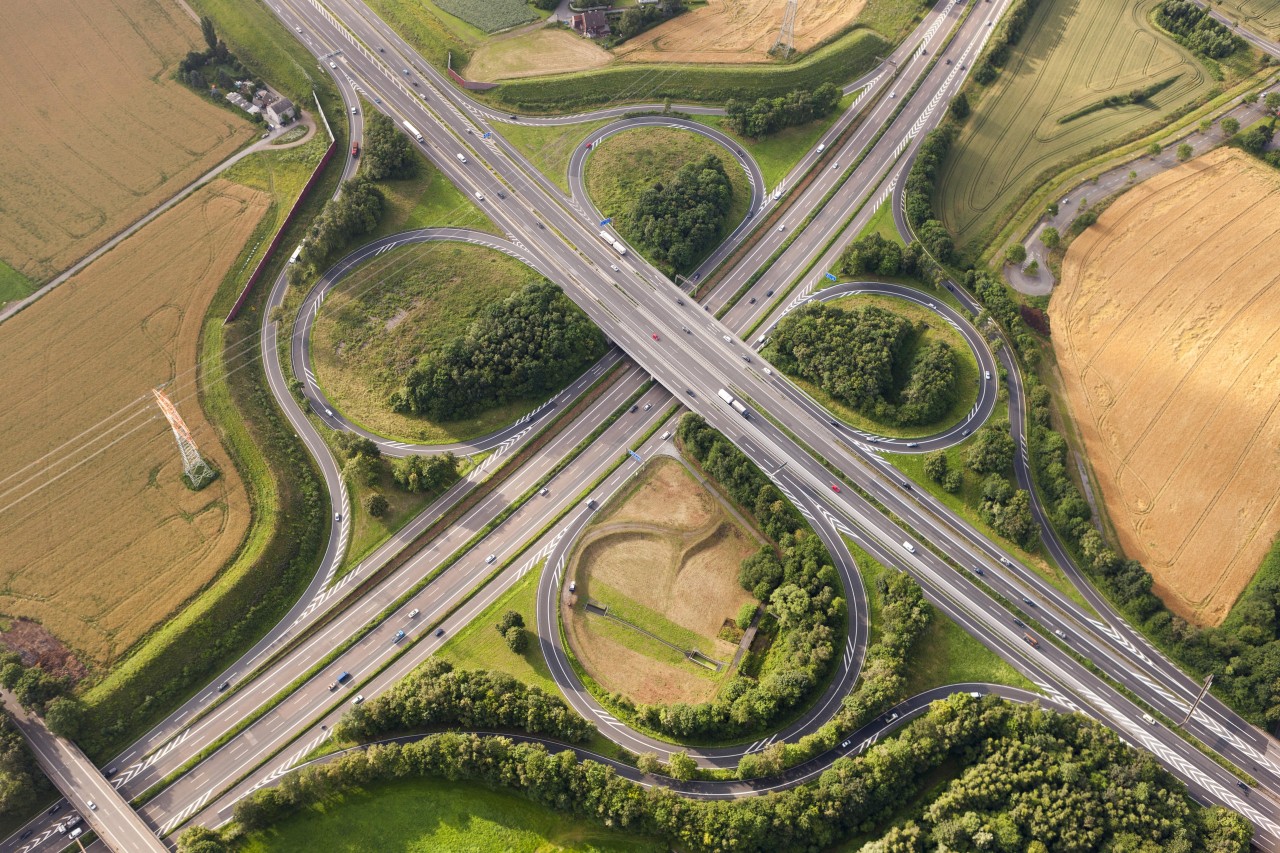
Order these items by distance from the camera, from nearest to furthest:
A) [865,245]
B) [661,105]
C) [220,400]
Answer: [220,400]
[865,245]
[661,105]

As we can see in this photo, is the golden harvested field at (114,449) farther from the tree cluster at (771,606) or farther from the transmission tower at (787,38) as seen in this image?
the transmission tower at (787,38)

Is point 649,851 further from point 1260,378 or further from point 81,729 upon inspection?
point 1260,378

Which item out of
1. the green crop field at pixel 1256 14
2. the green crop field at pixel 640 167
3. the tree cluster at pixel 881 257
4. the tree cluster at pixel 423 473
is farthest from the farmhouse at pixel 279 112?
the green crop field at pixel 1256 14

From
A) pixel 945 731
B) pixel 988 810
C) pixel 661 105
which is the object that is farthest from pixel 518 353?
pixel 988 810

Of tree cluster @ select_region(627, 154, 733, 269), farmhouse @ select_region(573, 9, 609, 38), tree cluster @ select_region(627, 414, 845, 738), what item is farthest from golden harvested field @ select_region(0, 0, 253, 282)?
tree cluster @ select_region(627, 414, 845, 738)

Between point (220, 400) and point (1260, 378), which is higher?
point (220, 400)
